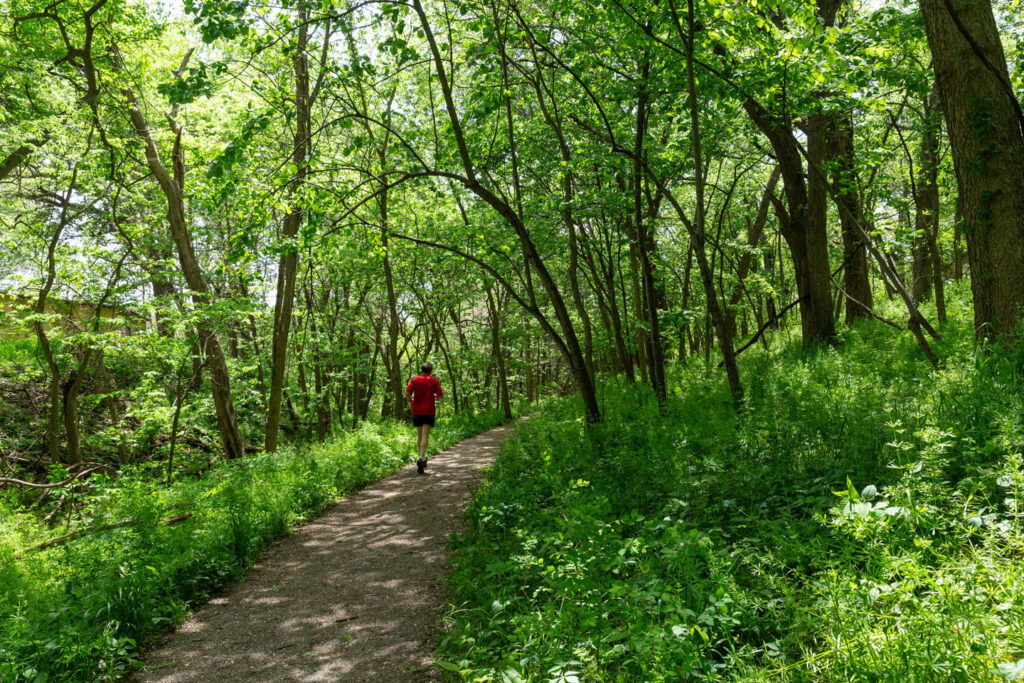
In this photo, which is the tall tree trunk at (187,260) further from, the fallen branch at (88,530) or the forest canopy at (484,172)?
the fallen branch at (88,530)

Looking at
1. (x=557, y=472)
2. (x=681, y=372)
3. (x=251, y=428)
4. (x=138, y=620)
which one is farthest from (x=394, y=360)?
(x=138, y=620)

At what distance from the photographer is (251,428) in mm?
20453

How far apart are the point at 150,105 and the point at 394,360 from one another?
10.3m

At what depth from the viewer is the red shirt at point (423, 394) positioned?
1087cm

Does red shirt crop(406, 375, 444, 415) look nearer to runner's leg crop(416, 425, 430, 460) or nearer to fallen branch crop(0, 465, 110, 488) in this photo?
runner's leg crop(416, 425, 430, 460)

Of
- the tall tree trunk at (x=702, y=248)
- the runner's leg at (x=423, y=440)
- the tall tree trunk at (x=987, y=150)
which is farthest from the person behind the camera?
the runner's leg at (x=423, y=440)

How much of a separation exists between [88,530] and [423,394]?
18.1 ft

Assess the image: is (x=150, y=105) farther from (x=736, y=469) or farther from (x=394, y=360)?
(x=736, y=469)

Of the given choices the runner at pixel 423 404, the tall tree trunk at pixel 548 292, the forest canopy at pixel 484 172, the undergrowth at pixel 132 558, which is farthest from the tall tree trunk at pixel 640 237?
the undergrowth at pixel 132 558

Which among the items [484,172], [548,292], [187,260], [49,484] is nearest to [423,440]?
[548,292]

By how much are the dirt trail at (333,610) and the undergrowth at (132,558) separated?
11.4 inches

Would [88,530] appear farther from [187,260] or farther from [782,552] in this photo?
[782,552]

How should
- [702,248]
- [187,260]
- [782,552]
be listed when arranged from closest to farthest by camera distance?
[782,552], [702,248], [187,260]

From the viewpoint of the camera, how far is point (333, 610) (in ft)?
17.3
